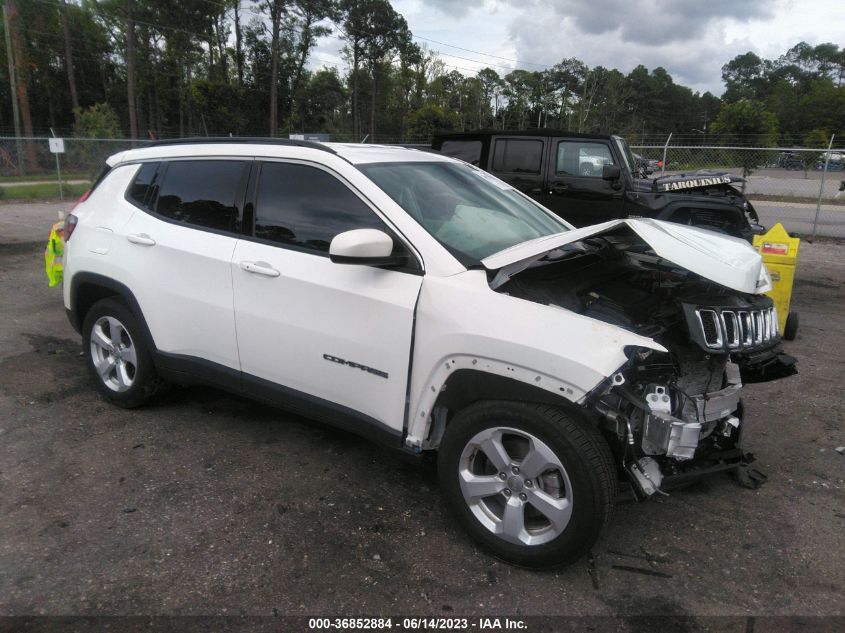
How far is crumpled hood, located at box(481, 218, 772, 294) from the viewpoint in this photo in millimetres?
2740

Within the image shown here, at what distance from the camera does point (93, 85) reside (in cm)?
5212

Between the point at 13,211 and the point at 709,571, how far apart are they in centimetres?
1855

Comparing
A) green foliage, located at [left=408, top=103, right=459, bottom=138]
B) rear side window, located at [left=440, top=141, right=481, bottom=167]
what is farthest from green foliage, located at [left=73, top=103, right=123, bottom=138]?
rear side window, located at [left=440, top=141, right=481, bottom=167]

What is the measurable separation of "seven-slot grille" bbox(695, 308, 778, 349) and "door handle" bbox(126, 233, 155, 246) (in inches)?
124

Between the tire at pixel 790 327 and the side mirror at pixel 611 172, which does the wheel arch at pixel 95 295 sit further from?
the side mirror at pixel 611 172

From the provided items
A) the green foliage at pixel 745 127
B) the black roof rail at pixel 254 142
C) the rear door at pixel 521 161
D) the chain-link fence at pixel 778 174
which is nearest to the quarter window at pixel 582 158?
the rear door at pixel 521 161

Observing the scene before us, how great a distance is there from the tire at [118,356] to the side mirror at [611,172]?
5933mm

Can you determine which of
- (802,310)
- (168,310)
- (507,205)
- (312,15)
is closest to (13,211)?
(168,310)

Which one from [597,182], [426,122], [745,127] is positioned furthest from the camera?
[426,122]

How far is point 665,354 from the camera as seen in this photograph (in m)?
2.53

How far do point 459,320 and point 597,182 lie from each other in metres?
6.14

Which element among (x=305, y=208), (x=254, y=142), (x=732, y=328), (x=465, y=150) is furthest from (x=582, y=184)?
(x=732, y=328)

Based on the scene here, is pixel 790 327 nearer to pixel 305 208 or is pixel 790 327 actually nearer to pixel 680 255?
pixel 680 255

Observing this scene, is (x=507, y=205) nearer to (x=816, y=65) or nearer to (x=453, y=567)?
(x=453, y=567)
